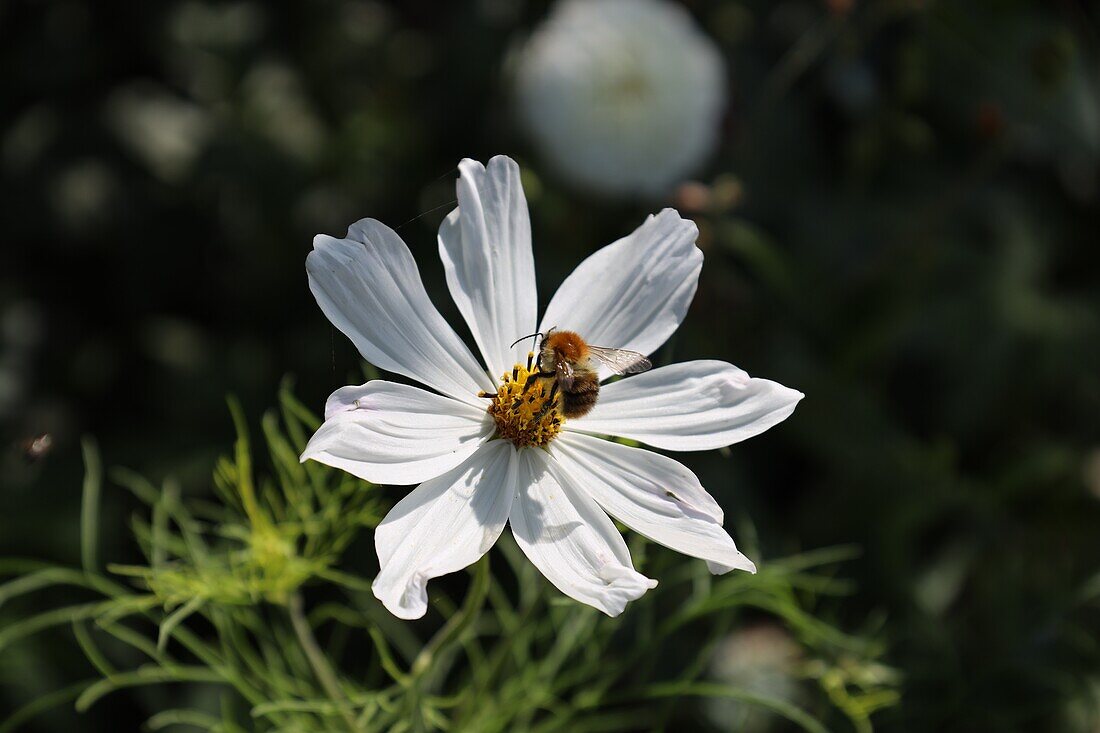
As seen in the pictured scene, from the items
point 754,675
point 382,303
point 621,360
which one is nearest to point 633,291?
point 621,360

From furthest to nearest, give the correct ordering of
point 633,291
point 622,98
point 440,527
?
point 622,98 < point 633,291 < point 440,527

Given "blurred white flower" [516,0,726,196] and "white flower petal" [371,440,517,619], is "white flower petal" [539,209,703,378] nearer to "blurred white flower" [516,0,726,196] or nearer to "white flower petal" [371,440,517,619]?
"white flower petal" [371,440,517,619]

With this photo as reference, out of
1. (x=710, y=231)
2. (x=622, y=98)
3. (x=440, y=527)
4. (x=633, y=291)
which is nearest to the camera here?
(x=440, y=527)

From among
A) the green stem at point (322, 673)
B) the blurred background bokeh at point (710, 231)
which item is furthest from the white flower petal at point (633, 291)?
the blurred background bokeh at point (710, 231)

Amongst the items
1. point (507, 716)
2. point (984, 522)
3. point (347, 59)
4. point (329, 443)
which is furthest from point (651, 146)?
point (329, 443)

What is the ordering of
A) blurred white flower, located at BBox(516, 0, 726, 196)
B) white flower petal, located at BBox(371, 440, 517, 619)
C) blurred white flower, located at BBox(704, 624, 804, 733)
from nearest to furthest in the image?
white flower petal, located at BBox(371, 440, 517, 619)
blurred white flower, located at BBox(704, 624, 804, 733)
blurred white flower, located at BBox(516, 0, 726, 196)

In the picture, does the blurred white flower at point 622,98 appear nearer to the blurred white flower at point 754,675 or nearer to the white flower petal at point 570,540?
the blurred white flower at point 754,675

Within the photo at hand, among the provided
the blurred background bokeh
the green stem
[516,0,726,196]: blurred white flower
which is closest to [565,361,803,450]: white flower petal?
the green stem

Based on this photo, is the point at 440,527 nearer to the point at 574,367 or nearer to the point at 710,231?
the point at 574,367
